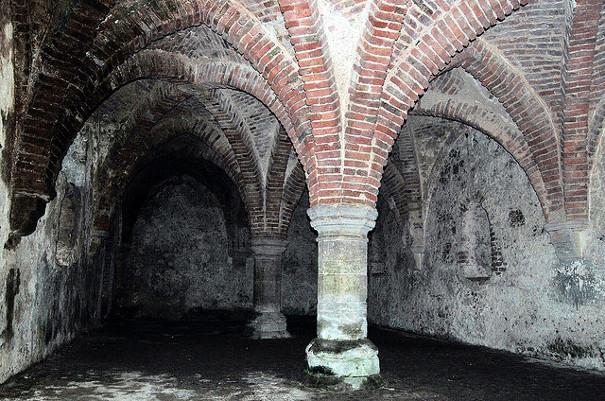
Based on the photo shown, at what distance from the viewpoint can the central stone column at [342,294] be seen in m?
5.15

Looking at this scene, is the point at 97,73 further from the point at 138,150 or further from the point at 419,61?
the point at 138,150

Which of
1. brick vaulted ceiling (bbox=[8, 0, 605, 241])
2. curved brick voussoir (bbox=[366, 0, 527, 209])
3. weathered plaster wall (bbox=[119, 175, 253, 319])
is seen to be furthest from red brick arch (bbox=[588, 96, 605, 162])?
weathered plaster wall (bbox=[119, 175, 253, 319])

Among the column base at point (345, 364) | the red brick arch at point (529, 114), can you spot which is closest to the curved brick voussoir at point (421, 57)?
the red brick arch at point (529, 114)

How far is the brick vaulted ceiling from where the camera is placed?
5.27 m

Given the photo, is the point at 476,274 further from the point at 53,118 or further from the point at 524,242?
the point at 53,118

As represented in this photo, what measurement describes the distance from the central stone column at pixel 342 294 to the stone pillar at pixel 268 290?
4.03 metres

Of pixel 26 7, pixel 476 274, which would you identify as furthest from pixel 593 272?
pixel 26 7

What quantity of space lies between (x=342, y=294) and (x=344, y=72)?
2254mm

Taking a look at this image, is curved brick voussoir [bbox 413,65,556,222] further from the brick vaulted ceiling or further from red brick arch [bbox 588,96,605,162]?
red brick arch [bbox 588,96,605,162]

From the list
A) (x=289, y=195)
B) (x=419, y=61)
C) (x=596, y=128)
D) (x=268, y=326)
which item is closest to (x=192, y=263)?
(x=268, y=326)

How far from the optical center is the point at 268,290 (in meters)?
9.56

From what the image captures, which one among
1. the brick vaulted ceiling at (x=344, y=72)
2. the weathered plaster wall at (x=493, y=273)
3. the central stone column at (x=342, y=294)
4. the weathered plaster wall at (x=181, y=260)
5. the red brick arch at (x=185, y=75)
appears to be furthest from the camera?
the weathered plaster wall at (x=181, y=260)

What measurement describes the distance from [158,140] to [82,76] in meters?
4.24

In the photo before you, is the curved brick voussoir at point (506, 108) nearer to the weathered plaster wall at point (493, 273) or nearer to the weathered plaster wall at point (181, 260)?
the weathered plaster wall at point (493, 273)
